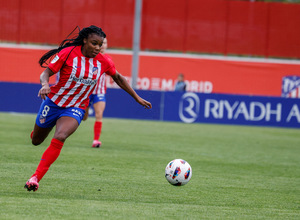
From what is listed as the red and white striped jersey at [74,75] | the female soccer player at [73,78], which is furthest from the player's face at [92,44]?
the red and white striped jersey at [74,75]

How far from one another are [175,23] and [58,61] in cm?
2328

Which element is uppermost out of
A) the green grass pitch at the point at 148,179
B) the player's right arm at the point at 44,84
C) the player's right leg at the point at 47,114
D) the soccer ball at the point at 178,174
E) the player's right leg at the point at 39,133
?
the player's right arm at the point at 44,84

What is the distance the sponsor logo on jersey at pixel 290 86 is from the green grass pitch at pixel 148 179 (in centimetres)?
1221

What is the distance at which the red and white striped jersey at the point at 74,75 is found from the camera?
762 cm

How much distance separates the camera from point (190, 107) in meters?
23.0

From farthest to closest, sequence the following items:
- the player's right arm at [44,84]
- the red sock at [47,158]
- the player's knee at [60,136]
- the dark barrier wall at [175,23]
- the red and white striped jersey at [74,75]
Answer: the dark barrier wall at [175,23] → the red and white striped jersey at [74,75] → the player's knee at [60,136] → the red sock at [47,158] → the player's right arm at [44,84]

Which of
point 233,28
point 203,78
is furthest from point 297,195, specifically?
point 233,28

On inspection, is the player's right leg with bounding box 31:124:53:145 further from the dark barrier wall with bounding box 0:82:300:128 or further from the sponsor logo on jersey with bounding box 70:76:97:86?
the dark barrier wall with bounding box 0:82:300:128

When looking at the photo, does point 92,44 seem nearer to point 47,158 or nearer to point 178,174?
point 47,158

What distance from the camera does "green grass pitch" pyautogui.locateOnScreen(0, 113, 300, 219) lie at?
6.55 meters

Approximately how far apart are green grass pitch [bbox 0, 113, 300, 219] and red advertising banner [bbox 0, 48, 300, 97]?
11384 millimetres

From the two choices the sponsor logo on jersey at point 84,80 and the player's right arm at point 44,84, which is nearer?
the player's right arm at point 44,84

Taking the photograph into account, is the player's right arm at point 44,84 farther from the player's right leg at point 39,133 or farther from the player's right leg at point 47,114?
the player's right leg at point 39,133

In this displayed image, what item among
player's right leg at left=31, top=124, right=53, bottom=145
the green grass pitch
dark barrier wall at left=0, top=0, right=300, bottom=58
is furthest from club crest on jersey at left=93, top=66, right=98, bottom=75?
dark barrier wall at left=0, top=0, right=300, bottom=58
